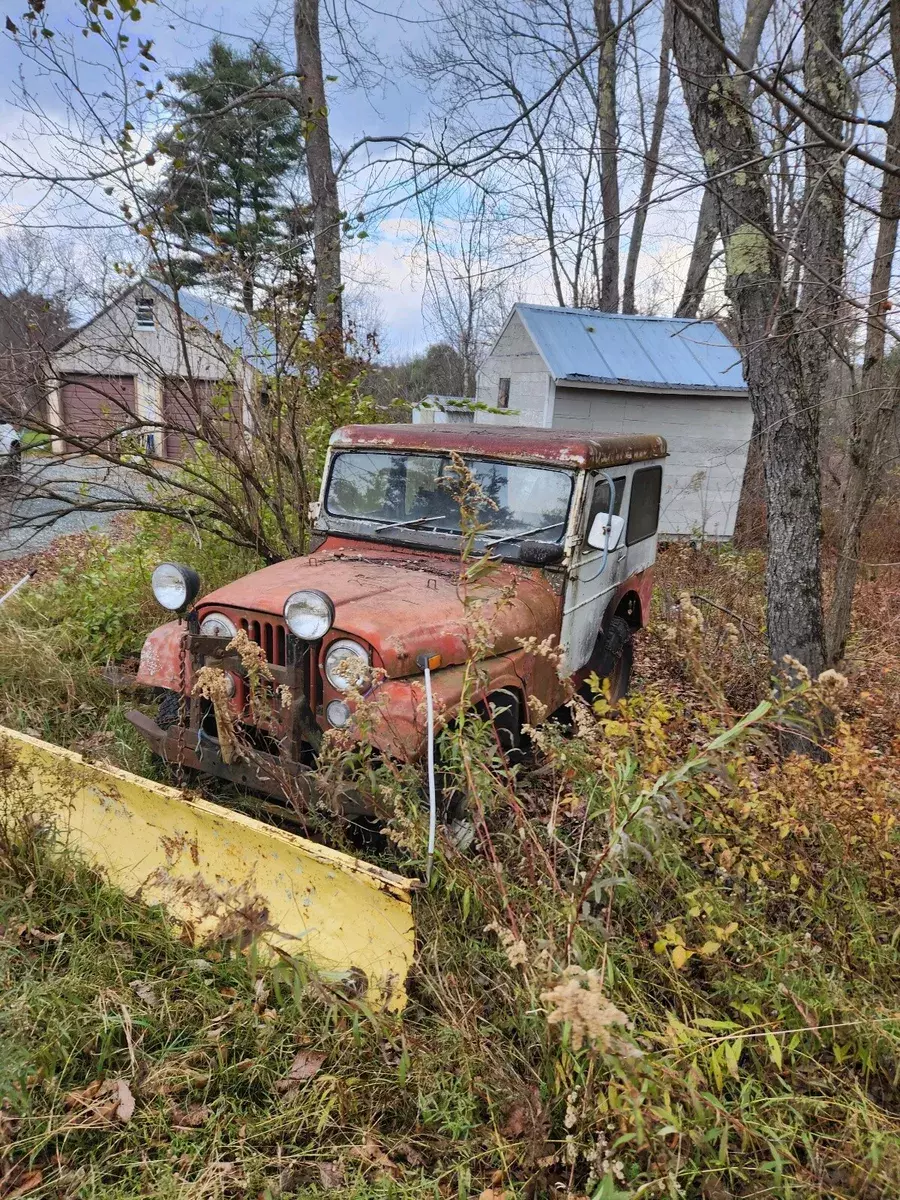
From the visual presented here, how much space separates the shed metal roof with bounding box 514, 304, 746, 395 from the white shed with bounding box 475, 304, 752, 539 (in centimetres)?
2

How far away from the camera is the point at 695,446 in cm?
1134

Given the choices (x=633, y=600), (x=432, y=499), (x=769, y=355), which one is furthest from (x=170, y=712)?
(x=769, y=355)

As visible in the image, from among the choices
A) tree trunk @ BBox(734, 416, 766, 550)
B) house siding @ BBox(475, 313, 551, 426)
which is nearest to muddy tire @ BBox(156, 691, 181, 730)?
house siding @ BBox(475, 313, 551, 426)

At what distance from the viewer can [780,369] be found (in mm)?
4430

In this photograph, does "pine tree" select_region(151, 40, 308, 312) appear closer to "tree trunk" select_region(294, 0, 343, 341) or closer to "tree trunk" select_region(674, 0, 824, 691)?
"tree trunk" select_region(294, 0, 343, 341)

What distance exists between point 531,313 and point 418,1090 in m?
10.6

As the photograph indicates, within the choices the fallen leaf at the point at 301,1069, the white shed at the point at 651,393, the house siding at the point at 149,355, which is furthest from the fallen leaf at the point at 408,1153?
the white shed at the point at 651,393

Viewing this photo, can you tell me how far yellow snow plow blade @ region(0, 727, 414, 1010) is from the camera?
245 cm

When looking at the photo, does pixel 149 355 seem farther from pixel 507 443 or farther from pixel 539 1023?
pixel 539 1023

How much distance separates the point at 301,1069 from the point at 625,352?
10908 millimetres

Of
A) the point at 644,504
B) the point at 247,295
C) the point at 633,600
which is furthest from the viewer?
the point at 247,295

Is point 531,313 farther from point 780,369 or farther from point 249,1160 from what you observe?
point 249,1160

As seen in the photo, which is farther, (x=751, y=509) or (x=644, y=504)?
(x=751, y=509)

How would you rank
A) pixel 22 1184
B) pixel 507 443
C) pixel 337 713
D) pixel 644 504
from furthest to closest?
pixel 644 504 → pixel 507 443 → pixel 337 713 → pixel 22 1184
